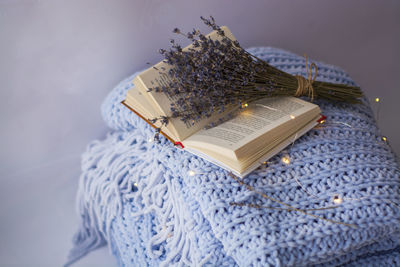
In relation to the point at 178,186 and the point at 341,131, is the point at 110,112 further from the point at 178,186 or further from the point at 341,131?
the point at 341,131

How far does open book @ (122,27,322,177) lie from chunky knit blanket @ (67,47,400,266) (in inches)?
1.1

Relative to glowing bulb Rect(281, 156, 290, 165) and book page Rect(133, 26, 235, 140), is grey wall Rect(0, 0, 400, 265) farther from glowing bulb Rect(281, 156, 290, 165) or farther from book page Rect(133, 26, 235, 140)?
glowing bulb Rect(281, 156, 290, 165)

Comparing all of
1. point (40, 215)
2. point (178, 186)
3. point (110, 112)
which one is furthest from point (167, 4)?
point (40, 215)

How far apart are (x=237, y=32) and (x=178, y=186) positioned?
75 centimetres

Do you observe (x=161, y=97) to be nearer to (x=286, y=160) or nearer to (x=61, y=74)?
(x=286, y=160)

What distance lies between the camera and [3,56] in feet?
3.14

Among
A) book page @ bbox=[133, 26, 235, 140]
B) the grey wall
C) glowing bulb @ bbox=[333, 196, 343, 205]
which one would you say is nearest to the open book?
book page @ bbox=[133, 26, 235, 140]

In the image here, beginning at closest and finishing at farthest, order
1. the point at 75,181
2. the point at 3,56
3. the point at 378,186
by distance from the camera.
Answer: the point at 378,186
the point at 3,56
the point at 75,181

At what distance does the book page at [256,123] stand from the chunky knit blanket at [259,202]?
2.1 inches

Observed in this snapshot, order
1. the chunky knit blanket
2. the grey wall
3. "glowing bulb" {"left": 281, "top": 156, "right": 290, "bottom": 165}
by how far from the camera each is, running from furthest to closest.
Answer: the grey wall < "glowing bulb" {"left": 281, "top": 156, "right": 290, "bottom": 165} < the chunky knit blanket

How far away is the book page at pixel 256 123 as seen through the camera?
2.21 feet

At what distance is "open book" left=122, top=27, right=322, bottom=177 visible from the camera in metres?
0.66

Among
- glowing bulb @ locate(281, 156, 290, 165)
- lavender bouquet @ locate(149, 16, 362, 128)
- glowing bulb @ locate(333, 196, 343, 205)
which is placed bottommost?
glowing bulb @ locate(333, 196, 343, 205)

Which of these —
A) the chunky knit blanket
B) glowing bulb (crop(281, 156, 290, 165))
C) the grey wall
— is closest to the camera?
the chunky knit blanket
